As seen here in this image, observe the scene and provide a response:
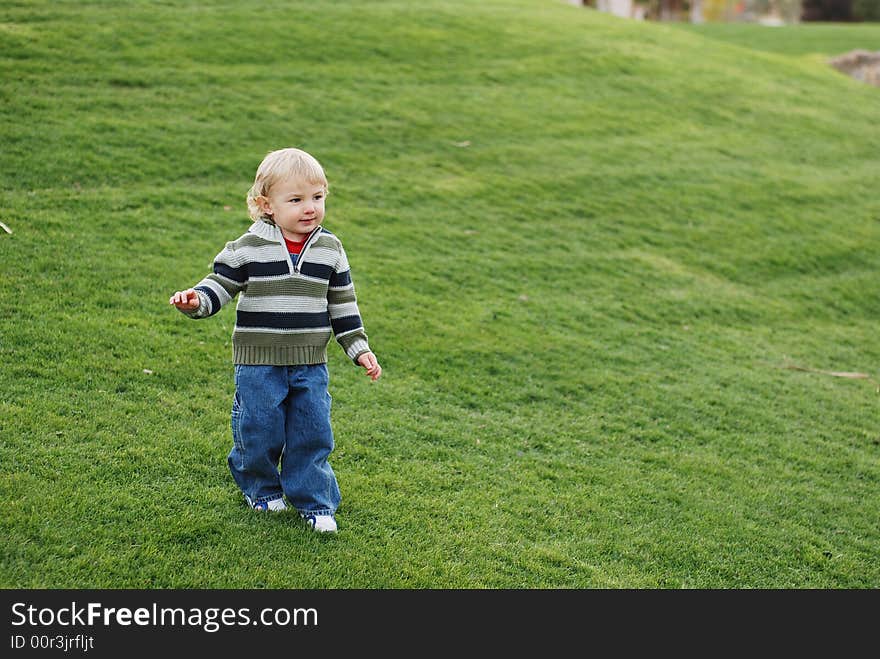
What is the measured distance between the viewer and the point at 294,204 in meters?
3.66

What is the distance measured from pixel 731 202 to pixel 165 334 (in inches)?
316

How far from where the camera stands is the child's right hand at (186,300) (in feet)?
11.2

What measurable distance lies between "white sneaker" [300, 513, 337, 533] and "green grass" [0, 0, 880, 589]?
66 mm

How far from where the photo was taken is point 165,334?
19.6 ft

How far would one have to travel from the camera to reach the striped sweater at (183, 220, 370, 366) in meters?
3.69

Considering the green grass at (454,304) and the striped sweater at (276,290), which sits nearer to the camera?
the striped sweater at (276,290)

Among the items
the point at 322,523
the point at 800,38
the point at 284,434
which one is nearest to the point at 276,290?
the point at 284,434

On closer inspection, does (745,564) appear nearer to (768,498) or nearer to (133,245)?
(768,498)

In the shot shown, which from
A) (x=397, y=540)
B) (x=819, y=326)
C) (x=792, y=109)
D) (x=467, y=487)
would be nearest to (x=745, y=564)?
(x=467, y=487)

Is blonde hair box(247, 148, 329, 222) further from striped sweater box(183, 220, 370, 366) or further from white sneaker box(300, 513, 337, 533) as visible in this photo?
white sneaker box(300, 513, 337, 533)

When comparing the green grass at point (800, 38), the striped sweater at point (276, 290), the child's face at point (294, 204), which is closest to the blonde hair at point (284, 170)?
the child's face at point (294, 204)

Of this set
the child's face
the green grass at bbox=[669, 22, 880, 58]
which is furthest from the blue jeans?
the green grass at bbox=[669, 22, 880, 58]

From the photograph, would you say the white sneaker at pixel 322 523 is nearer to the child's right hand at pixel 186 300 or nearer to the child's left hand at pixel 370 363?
the child's left hand at pixel 370 363

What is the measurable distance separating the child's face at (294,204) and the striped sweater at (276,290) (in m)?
0.07
